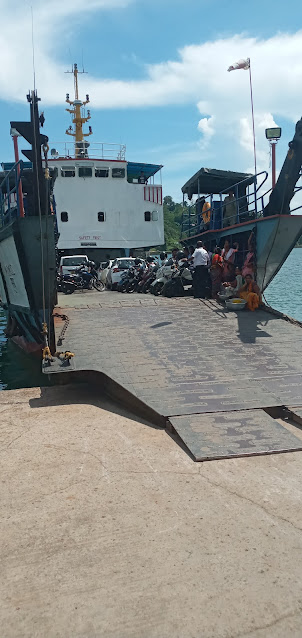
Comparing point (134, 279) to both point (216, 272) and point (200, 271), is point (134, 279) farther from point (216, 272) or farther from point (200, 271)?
point (216, 272)

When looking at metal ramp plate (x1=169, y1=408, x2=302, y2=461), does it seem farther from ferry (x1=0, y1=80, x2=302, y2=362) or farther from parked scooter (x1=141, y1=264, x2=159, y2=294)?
parked scooter (x1=141, y1=264, x2=159, y2=294)

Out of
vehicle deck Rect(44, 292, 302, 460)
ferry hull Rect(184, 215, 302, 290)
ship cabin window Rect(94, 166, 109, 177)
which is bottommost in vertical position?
vehicle deck Rect(44, 292, 302, 460)

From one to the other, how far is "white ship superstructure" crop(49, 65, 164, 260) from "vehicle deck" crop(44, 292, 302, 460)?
13.3 metres

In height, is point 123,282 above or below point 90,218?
below

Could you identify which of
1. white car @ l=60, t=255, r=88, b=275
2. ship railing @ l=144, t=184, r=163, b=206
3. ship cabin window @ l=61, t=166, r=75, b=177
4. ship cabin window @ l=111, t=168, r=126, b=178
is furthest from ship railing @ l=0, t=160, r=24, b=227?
ship railing @ l=144, t=184, r=163, b=206

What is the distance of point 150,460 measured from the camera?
4.32 m

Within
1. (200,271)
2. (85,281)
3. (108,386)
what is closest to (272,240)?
(200,271)

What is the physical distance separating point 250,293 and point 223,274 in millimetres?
1376

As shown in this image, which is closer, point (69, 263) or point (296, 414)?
point (296, 414)

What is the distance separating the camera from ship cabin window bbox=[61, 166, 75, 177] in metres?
22.6

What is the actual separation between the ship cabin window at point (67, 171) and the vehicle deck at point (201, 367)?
1428 cm

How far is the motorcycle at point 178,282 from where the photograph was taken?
40.0ft

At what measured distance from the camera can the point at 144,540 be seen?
3.13m

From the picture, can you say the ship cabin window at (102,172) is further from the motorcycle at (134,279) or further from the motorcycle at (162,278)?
the motorcycle at (162,278)
